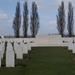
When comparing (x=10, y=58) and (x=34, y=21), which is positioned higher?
(x=34, y=21)

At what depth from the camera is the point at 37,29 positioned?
5531 centimetres

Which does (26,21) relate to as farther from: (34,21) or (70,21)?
(70,21)

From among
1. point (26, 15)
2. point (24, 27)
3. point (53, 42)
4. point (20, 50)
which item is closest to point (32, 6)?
point (26, 15)

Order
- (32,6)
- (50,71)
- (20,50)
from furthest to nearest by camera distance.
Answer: (32,6) → (20,50) → (50,71)

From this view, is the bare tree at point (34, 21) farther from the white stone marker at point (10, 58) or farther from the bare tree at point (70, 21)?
the white stone marker at point (10, 58)

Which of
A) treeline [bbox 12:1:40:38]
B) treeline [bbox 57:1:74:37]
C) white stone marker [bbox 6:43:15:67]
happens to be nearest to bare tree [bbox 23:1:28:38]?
treeline [bbox 12:1:40:38]

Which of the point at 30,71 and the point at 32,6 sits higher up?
the point at 32,6

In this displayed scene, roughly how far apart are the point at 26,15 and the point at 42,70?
45379 mm

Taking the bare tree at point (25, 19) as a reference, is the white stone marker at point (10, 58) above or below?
below

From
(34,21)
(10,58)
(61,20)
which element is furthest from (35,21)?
(10,58)

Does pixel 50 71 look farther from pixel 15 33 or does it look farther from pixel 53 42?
pixel 15 33

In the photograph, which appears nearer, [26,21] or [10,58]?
[10,58]

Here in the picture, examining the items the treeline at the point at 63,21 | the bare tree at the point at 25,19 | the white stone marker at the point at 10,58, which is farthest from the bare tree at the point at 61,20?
the white stone marker at the point at 10,58

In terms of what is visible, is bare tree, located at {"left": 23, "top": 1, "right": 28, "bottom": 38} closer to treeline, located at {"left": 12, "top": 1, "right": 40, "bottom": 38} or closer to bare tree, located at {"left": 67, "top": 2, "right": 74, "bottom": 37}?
treeline, located at {"left": 12, "top": 1, "right": 40, "bottom": 38}
